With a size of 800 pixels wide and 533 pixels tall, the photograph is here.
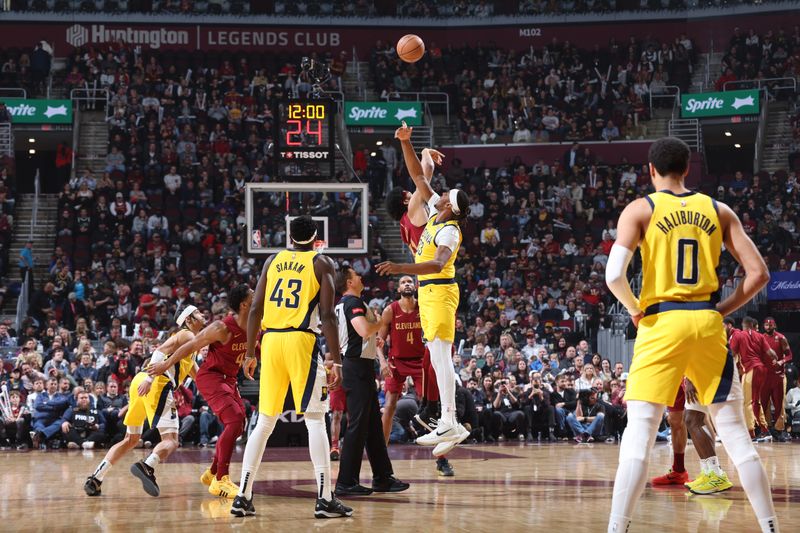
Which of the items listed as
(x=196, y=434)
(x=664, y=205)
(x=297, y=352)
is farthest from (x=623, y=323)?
(x=664, y=205)

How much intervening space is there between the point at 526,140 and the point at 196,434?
15406mm

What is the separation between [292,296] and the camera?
7.21 metres

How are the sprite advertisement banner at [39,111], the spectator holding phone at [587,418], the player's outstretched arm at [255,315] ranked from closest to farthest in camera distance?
the player's outstretched arm at [255,315]
the spectator holding phone at [587,418]
the sprite advertisement banner at [39,111]

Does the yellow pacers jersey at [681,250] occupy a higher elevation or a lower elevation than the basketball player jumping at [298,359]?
higher

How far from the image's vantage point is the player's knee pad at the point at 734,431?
5070 millimetres

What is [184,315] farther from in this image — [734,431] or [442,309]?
[734,431]

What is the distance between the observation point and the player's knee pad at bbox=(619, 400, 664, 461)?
502 cm

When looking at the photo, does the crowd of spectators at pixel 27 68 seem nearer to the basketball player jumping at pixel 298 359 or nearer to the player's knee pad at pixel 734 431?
the basketball player jumping at pixel 298 359

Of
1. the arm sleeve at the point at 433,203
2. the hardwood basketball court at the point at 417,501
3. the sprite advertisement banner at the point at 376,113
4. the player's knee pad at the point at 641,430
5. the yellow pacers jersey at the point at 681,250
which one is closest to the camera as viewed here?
the player's knee pad at the point at 641,430

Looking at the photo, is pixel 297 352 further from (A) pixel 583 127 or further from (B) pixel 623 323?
(A) pixel 583 127

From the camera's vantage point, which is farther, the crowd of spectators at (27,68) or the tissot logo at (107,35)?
the tissot logo at (107,35)

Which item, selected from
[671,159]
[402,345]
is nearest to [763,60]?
[402,345]

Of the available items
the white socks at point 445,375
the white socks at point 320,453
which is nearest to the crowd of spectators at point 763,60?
the white socks at point 445,375

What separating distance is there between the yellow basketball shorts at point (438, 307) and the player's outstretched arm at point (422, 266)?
0.39 meters
